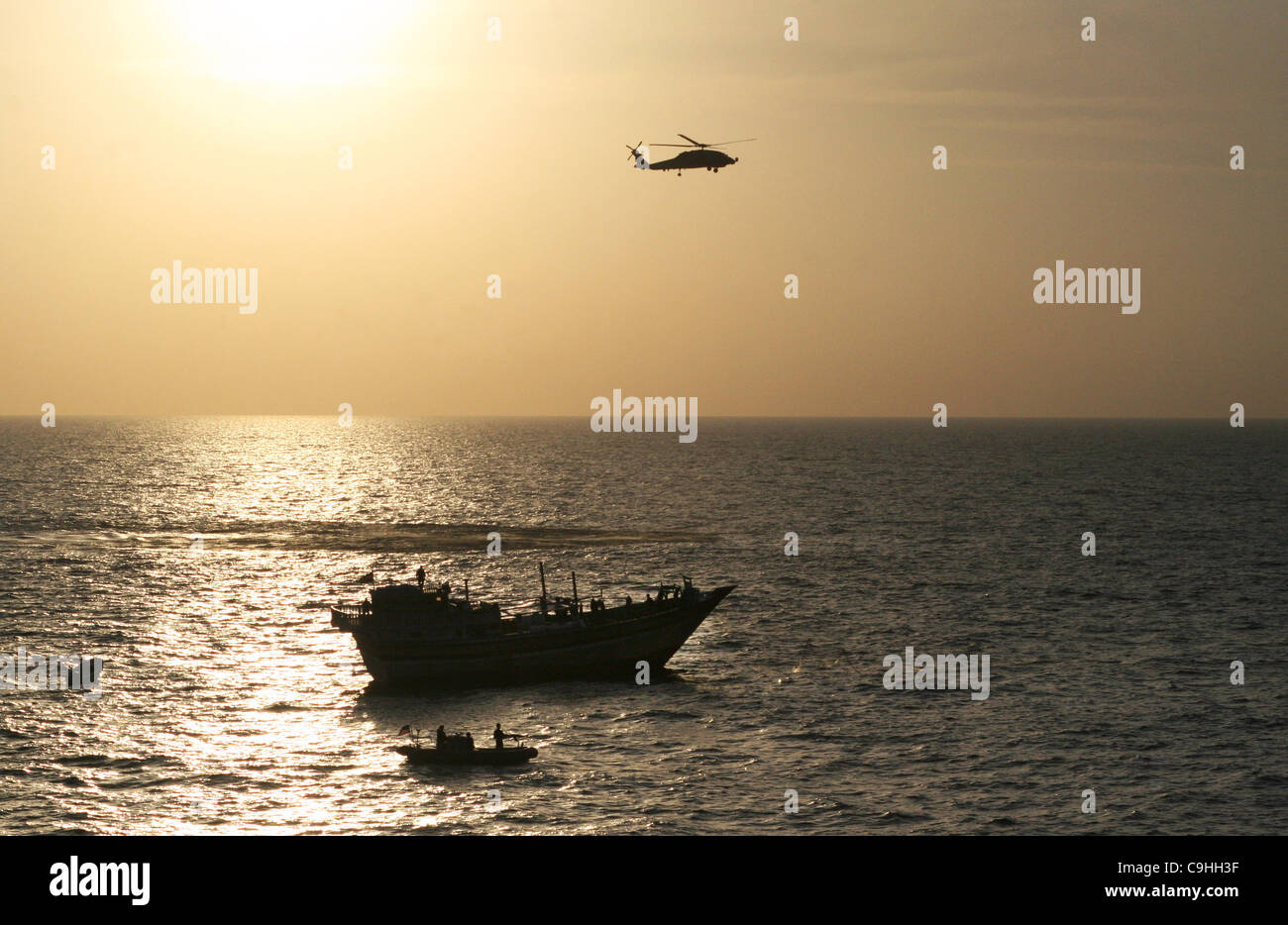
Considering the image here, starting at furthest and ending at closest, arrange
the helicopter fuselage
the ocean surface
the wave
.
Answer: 1. the wave
2. the helicopter fuselage
3. the ocean surface

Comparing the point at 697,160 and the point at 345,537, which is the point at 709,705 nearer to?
the point at 697,160

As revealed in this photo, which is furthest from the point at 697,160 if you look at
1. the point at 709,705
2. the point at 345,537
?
the point at 345,537

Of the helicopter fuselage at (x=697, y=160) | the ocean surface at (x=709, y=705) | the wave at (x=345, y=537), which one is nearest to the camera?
the ocean surface at (x=709, y=705)

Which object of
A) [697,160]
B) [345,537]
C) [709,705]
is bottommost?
[709,705]

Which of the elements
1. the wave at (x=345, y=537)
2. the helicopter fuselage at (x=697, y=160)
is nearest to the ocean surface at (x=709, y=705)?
the wave at (x=345, y=537)

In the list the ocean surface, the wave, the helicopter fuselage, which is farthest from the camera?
the wave

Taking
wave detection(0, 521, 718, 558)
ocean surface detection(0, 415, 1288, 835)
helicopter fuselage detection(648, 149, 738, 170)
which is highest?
helicopter fuselage detection(648, 149, 738, 170)

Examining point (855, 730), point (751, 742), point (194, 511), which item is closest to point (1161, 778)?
point (855, 730)

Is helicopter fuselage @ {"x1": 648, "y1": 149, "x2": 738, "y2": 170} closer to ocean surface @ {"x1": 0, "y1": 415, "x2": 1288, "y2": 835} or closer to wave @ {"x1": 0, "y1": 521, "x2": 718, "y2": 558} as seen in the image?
ocean surface @ {"x1": 0, "y1": 415, "x2": 1288, "y2": 835}

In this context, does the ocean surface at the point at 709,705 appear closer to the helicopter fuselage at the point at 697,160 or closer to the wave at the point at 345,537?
the wave at the point at 345,537

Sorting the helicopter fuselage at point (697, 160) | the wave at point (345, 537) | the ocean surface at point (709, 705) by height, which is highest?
the helicopter fuselage at point (697, 160)

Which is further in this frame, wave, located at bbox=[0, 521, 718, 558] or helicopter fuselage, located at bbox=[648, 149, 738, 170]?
wave, located at bbox=[0, 521, 718, 558]

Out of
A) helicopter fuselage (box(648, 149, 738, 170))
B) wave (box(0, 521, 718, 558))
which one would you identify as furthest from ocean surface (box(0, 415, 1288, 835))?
helicopter fuselage (box(648, 149, 738, 170))
